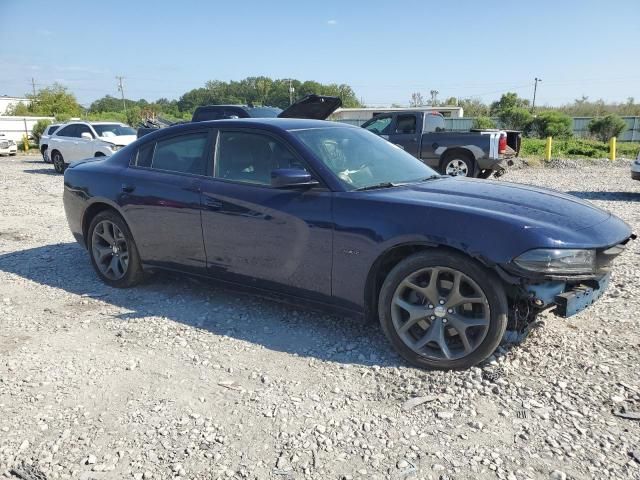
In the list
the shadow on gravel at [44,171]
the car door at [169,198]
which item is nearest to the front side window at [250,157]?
the car door at [169,198]

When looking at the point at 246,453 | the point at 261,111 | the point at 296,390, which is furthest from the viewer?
the point at 261,111

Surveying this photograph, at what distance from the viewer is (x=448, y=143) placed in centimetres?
1231

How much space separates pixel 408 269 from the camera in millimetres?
3227

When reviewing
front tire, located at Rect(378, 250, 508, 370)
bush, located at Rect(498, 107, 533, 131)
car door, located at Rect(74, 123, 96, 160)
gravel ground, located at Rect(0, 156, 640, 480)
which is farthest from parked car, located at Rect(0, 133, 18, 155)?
bush, located at Rect(498, 107, 533, 131)

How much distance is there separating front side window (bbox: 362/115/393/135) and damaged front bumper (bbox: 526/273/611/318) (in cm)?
1056

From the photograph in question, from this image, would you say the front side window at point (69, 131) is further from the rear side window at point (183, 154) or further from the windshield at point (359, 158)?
the windshield at point (359, 158)

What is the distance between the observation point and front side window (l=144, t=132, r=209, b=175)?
169 inches

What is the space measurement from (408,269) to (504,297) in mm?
593

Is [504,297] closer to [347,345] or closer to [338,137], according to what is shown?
[347,345]

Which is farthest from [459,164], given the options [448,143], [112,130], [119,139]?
[112,130]

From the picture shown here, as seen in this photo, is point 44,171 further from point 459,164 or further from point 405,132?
point 459,164

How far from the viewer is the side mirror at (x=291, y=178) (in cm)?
349

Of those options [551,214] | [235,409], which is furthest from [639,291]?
[235,409]

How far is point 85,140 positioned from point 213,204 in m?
13.7
